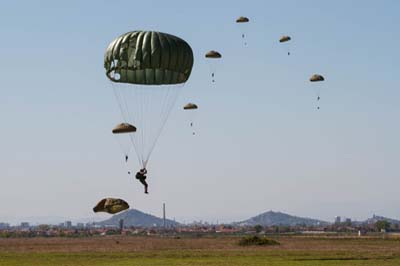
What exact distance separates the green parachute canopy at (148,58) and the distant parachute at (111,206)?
657cm

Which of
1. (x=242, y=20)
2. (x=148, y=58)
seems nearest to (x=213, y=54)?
(x=242, y=20)

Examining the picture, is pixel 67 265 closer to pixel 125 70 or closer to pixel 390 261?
pixel 125 70

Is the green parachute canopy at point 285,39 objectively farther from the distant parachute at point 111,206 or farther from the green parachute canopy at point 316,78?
the distant parachute at point 111,206

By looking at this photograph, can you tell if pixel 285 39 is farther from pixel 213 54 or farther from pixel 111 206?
pixel 111 206

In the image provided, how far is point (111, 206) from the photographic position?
39.7 metres

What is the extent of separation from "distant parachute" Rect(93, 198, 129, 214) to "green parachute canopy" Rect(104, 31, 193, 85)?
6567mm

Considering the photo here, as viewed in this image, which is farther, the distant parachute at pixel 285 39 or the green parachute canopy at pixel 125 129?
the distant parachute at pixel 285 39

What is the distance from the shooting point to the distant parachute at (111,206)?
39.3 m

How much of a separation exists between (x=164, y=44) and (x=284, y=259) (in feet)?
74.8

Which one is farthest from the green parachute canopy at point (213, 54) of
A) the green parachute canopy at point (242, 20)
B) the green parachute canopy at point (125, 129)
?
the green parachute canopy at point (125, 129)

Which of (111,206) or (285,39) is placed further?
(285,39)

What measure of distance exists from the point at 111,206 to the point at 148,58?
8347 millimetres

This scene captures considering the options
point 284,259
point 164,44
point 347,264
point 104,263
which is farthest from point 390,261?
point 164,44

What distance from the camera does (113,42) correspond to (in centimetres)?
3925
